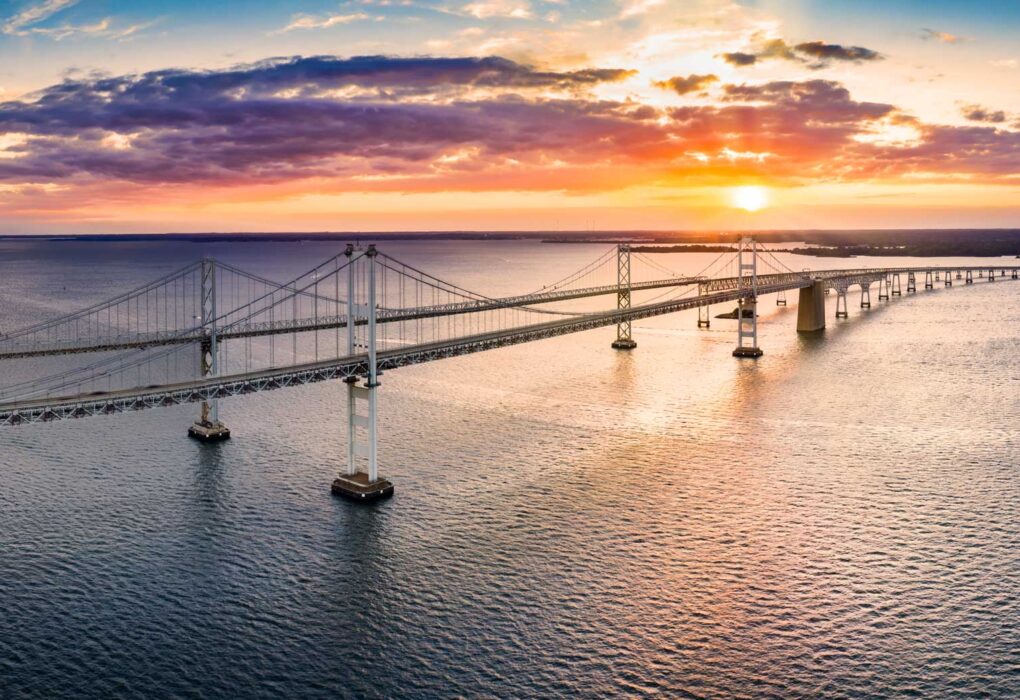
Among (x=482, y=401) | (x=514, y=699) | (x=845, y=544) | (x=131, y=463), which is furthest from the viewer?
(x=482, y=401)

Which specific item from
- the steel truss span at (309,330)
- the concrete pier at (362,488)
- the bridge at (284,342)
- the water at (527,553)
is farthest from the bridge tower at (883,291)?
the concrete pier at (362,488)

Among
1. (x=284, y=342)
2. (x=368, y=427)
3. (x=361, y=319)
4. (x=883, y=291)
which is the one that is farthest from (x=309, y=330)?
(x=883, y=291)

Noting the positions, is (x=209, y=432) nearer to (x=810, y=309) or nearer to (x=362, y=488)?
(x=362, y=488)

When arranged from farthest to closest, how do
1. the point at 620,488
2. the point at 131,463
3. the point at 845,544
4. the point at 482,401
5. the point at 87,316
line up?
1. the point at 87,316
2. the point at 482,401
3. the point at 131,463
4. the point at 620,488
5. the point at 845,544

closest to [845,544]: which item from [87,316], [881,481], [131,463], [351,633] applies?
[881,481]

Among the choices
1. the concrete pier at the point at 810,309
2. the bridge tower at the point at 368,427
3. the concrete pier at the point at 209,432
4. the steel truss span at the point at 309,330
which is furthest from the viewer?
the concrete pier at the point at 810,309

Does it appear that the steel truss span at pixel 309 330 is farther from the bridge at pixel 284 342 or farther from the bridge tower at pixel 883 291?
the bridge tower at pixel 883 291

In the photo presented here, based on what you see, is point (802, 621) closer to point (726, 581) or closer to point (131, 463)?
point (726, 581)
